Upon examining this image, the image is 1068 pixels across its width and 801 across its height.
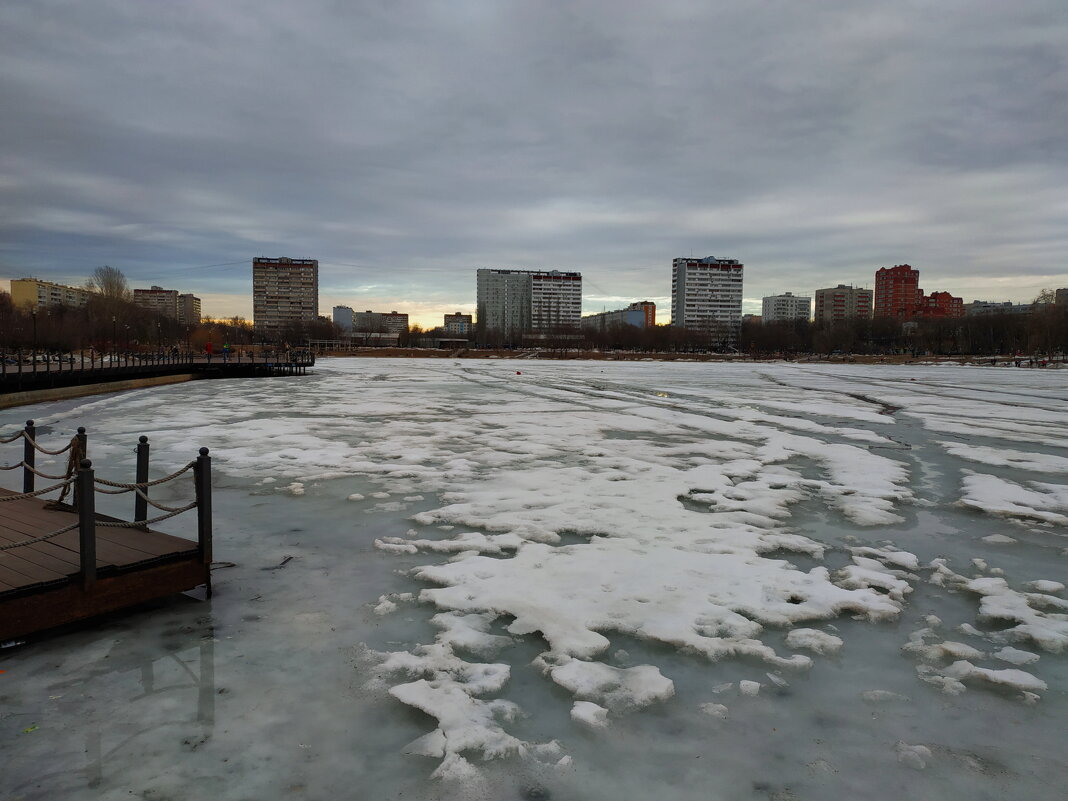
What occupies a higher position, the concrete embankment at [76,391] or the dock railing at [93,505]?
the dock railing at [93,505]

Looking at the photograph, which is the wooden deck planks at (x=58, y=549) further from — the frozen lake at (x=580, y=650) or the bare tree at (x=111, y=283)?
the bare tree at (x=111, y=283)

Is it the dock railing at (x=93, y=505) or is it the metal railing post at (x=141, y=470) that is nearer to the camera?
the dock railing at (x=93, y=505)

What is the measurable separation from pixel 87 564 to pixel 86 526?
294mm

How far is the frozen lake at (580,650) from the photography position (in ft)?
10.8

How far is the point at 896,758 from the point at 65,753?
166 inches

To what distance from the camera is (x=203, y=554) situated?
17.9 ft

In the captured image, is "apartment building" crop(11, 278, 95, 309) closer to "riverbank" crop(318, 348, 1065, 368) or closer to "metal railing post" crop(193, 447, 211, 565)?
"riverbank" crop(318, 348, 1065, 368)

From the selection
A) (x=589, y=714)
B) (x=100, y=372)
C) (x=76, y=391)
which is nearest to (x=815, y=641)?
(x=589, y=714)

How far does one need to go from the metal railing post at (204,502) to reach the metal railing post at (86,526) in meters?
0.75

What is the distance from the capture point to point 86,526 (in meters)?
4.70

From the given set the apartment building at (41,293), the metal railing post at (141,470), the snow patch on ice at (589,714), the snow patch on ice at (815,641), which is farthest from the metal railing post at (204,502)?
the apartment building at (41,293)

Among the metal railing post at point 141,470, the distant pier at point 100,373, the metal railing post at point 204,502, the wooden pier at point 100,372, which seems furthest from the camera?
the wooden pier at point 100,372

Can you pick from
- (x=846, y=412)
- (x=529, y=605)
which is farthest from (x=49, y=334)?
(x=529, y=605)

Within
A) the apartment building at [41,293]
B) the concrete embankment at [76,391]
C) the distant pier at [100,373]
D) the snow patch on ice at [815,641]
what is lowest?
the snow patch on ice at [815,641]
